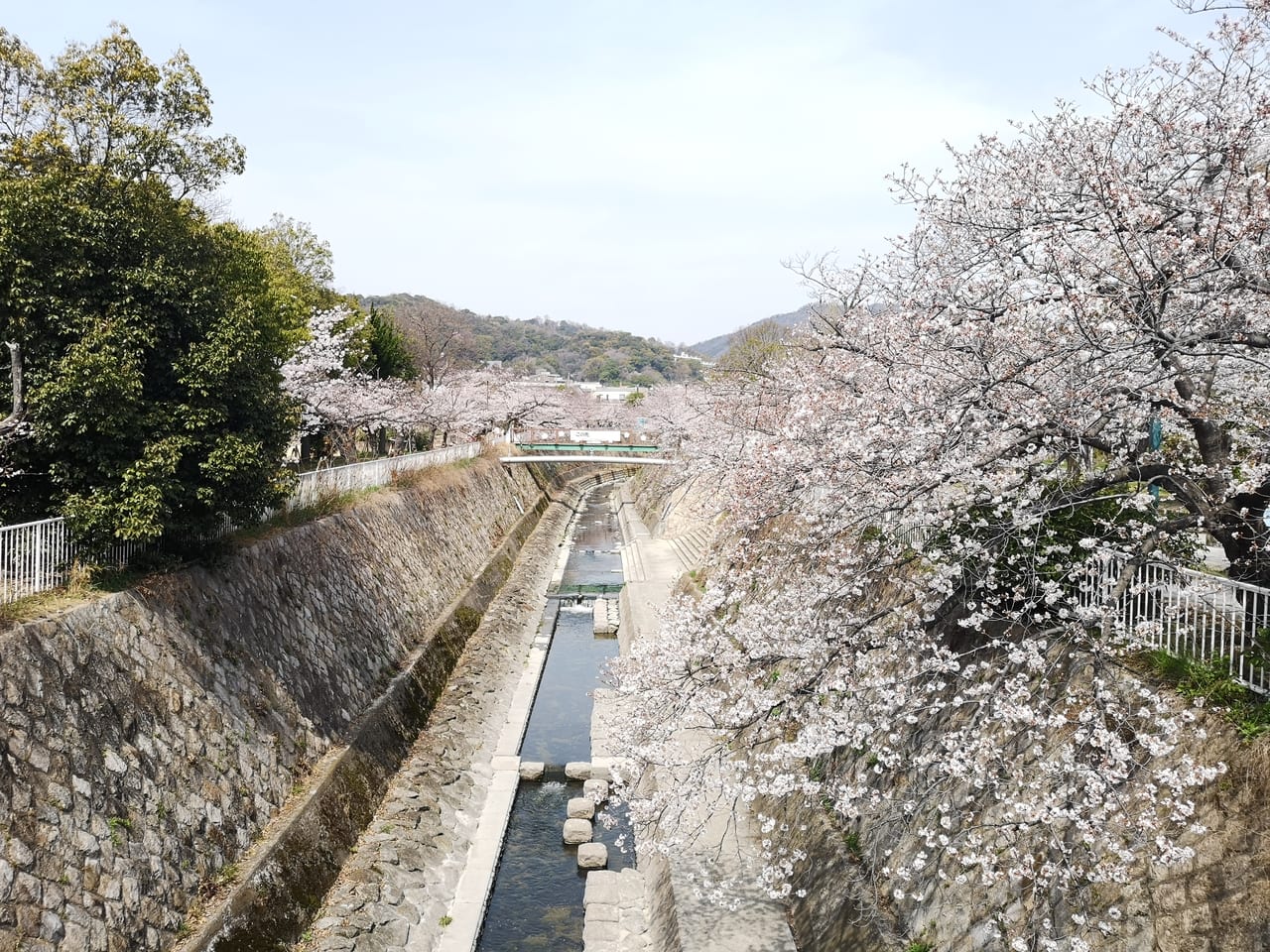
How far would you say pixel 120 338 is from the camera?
30.6 feet

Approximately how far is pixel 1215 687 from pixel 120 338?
11.1 meters

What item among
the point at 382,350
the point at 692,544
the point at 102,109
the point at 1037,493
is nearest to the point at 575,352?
the point at 382,350

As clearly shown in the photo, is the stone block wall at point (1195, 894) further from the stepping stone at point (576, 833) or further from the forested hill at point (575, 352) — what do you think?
the forested hill at point (575, 352)

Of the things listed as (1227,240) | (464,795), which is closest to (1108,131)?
(1227,240)

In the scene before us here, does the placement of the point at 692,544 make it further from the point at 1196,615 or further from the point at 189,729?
the point at 1196,615

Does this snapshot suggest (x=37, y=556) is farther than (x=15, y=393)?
Yes

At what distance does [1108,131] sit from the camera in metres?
7.30

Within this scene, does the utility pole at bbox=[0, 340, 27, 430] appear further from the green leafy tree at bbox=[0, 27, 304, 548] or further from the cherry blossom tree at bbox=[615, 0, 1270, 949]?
the cherry blossom tree at bbox=[615, 0, 1270, 949]

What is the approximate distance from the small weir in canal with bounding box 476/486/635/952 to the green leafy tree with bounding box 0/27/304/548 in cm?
636

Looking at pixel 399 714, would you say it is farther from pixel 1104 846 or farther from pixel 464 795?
pixel 1104 846

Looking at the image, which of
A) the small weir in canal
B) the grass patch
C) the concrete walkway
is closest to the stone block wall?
the grass patch

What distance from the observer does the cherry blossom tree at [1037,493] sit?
5539 millimetres

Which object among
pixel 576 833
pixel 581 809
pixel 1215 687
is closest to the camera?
pixel 1215 687

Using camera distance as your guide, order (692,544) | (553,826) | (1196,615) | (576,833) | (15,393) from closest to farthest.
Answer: (1196,615) → (15,393) → (576,833) → (553,826) → (692,544)
